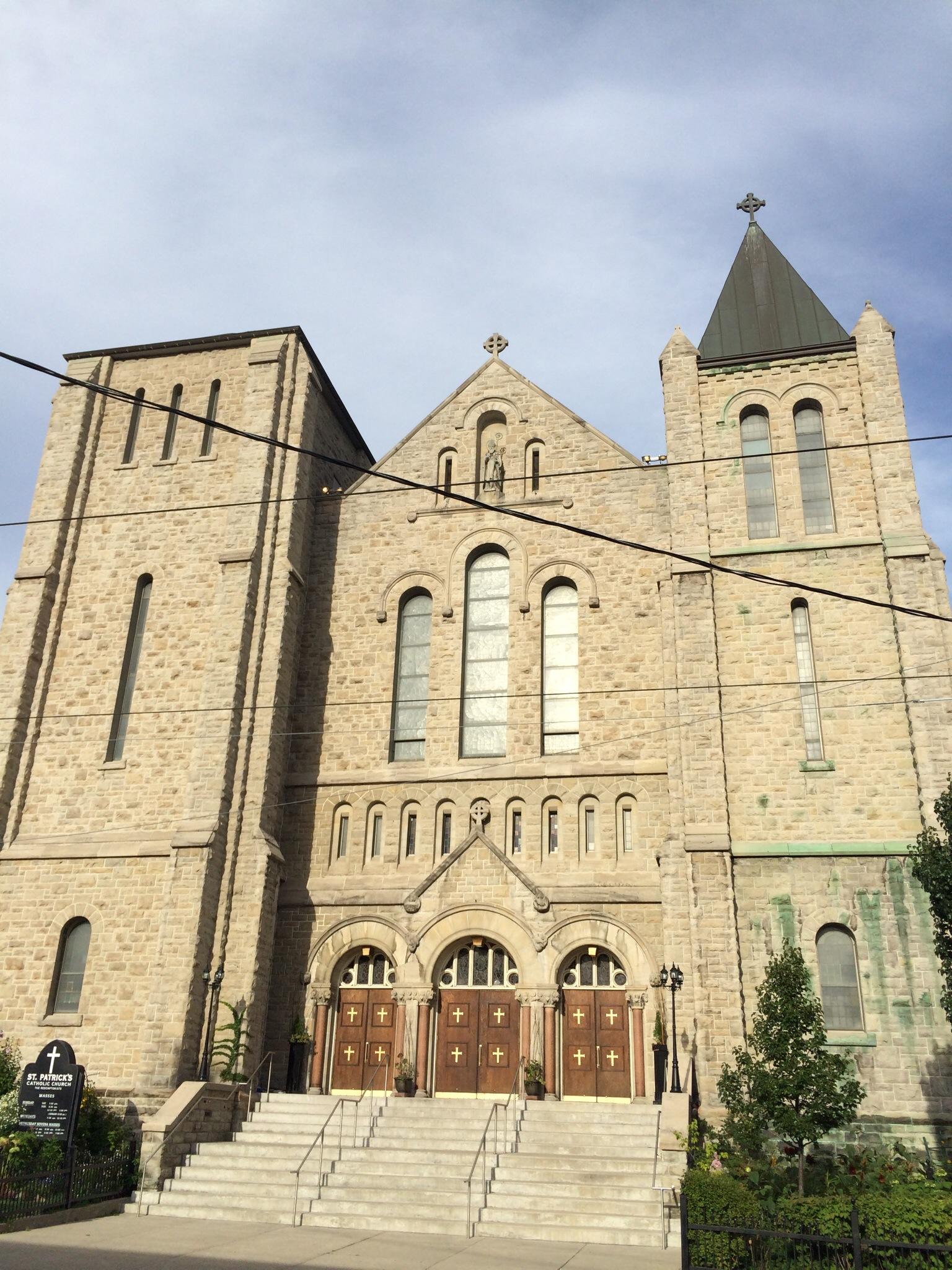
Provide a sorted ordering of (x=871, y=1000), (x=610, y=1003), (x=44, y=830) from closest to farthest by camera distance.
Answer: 1. (x=871, y=1000)
2. (x=610, y=1003)
3. (x=44, y=830)

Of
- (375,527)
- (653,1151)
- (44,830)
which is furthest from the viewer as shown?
(375,527)

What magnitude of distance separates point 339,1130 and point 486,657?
981cm

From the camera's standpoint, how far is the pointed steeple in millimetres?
23359

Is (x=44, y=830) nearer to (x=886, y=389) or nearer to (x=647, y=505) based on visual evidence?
(x=647, y=505)

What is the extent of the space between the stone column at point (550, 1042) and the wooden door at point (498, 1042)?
59 centimetres

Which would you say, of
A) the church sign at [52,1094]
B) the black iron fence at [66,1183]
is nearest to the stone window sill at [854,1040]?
the black iron fence at [66,1183]

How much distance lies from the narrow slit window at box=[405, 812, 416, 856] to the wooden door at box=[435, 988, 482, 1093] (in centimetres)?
275

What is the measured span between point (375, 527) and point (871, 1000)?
47.1 ft

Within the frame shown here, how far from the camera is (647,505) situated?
23.2 m

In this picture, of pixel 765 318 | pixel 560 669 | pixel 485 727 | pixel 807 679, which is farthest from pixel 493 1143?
pixel 765 318

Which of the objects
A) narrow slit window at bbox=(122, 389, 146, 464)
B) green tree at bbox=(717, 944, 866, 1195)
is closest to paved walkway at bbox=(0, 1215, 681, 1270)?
green tree at bbox=(717, 944, 866, 1195)

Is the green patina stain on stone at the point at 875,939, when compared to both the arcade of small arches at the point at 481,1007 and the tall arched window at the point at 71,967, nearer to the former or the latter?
the arcade of small arches at the point at 481,1007

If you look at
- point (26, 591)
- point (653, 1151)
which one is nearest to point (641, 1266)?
point (653, 1151)

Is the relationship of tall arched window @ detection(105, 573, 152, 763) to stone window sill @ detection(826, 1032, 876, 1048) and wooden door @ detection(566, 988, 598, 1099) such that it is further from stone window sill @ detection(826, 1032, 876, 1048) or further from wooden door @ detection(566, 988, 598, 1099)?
stone window sill @ detection(826, 1032, 876, 1048)
